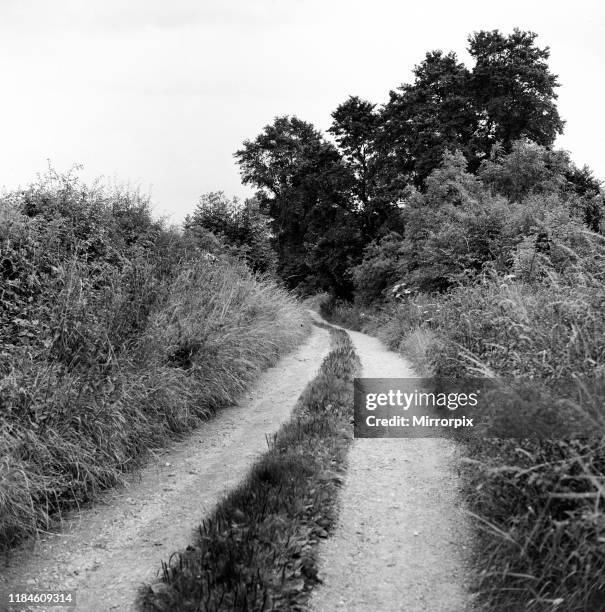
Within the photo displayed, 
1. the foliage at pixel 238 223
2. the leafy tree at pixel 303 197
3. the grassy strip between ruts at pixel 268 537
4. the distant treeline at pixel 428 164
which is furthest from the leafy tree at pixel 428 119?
the grassy strip between ruts at pixel 268 537

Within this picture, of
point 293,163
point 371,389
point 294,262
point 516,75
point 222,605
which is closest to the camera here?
point 222,605

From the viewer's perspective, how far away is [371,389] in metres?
7.71

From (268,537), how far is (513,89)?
2544 cm

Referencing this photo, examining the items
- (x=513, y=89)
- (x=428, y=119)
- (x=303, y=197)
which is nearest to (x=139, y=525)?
(x=428, y=119)

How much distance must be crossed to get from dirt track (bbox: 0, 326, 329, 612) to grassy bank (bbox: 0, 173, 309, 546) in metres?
0.22

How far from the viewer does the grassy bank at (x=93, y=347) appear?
4.15 m

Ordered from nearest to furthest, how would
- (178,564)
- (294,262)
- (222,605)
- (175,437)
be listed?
(222,605), (178,564), (175,437), (294,262)

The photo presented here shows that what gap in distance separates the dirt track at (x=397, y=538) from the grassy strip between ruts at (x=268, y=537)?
0.50 ft

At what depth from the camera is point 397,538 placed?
3.63 metres

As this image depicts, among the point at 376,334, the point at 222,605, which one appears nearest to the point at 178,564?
the point at 222,605

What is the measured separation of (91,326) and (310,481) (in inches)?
116

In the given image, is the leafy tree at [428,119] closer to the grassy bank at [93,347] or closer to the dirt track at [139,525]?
the grassy bank at [93,347]

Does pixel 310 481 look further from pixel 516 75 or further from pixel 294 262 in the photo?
pixel 294 262

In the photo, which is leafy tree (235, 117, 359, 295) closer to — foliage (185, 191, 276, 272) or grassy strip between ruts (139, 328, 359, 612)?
foliage (185, 191, 276, 272)
